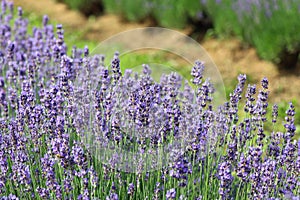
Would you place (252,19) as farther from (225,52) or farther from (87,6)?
(87,6)

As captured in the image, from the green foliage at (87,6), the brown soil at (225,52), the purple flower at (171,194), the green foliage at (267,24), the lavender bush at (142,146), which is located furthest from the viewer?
the green foliage at (87,6)

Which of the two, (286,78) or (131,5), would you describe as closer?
(286,78)

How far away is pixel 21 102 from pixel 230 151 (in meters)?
1.17

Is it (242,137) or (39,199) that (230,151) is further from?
(39,199)

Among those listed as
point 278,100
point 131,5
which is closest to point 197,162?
point 278,100

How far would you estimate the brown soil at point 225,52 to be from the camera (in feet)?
19.4

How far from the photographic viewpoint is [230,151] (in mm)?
3004

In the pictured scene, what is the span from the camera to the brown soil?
590 centimetres

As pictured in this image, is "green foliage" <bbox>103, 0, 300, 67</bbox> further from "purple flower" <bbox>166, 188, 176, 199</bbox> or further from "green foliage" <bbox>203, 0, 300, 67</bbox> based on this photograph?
"purple flower" <bbox>166, 188, 176, 199</bbox>

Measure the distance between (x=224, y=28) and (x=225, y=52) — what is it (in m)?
0.29

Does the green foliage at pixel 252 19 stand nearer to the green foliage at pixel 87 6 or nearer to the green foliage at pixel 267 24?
the green foliage at pixel 267 24

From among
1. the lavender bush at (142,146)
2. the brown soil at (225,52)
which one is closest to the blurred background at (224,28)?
the brown soil at (225,52)

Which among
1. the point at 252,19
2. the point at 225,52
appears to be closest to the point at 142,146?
the point at 252,19

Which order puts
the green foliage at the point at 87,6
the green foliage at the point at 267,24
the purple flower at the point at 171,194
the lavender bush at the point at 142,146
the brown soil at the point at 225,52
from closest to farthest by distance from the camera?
1. the purple flower at the point at 171,194
2. the lavender bush at the point at 142,146
3. the green foliage at the point at 267,24
4. the brown soil at the point at 225,52
5. the green foliage at the point at 87,6
